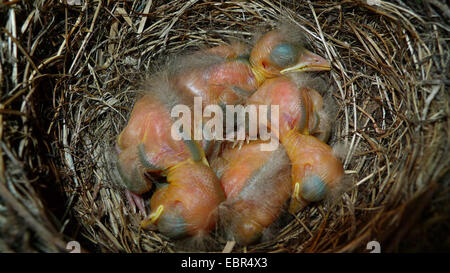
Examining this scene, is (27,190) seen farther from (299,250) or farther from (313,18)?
(313,18)

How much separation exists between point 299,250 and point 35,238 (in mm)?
847

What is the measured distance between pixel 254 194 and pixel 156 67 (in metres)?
0.79

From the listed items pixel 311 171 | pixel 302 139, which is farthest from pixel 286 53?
pixel 311 171

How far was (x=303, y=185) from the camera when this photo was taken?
1232mm

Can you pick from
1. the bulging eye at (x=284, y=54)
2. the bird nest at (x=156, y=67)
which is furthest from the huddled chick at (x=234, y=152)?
the bird nest at (x=156, y=67)

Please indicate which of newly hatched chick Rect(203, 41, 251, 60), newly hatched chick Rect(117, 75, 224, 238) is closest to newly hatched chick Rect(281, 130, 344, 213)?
newly hatched chick Rect(117, 75, 224, 238)

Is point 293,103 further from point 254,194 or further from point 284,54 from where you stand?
point 254,194

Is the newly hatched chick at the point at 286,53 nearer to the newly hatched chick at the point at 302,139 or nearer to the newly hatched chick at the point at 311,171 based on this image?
the newly hatched chick at the point at 302,139

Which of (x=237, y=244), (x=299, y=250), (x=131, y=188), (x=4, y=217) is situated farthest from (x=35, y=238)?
(x=299, y=250)

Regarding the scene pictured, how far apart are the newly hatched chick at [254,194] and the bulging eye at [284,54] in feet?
1.31

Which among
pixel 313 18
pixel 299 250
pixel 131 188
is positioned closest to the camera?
pixel 299 250

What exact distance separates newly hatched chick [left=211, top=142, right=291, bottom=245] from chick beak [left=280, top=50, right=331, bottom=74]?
39cm

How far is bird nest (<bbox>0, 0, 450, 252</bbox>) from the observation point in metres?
1.00

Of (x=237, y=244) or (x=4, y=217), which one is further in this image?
(x=237, y=244)
